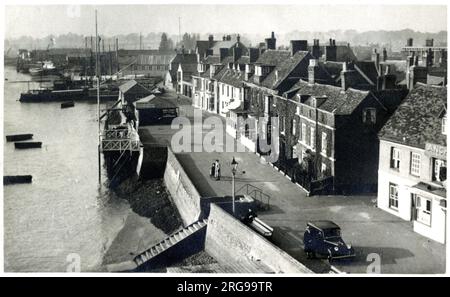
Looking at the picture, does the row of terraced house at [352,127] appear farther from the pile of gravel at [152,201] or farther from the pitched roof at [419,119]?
the pile of gravel at [152,201]

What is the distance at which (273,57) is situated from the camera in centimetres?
5322

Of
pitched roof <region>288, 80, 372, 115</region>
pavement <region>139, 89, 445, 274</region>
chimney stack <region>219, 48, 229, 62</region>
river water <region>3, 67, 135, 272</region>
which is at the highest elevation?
chimney stack <region>219, 48, 229, 62</region>

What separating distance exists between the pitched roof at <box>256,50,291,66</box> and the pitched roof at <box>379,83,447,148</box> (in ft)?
71.3

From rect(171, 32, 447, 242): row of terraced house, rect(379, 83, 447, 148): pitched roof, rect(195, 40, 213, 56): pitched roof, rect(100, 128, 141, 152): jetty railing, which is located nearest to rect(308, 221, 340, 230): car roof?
→ rect(171, 32, 447, 242): row of terraced house

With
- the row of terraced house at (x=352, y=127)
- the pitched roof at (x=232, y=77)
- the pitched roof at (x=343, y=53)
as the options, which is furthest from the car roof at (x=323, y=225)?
the pitched roof at (x=343, y=53)

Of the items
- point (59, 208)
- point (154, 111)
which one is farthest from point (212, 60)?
point (59, 208)

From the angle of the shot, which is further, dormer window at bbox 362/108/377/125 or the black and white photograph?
dormer window at bbox 362/108/377/125

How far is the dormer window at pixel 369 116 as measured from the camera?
32375 mm

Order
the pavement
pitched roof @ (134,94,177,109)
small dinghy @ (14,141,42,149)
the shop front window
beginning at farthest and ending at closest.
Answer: pitched roof @ (134,94,177,109)
small dinghy @ (14,141,42,149)
the shop front window
the pavement

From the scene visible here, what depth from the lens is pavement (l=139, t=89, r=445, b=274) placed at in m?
22.6

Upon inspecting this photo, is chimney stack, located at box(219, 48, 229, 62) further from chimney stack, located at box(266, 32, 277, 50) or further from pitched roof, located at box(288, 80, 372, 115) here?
pitched roof, located at box(288, 80, 372, 115)

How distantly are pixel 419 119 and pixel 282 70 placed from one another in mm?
20306

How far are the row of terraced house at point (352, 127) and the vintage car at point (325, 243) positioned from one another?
4979mm
